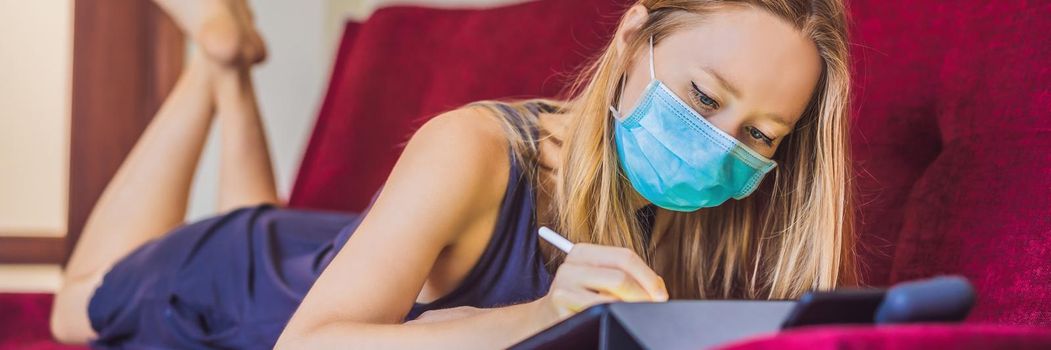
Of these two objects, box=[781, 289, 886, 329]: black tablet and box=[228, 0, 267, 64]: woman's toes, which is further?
box=[228, 0, 267, 64]: woman's toes

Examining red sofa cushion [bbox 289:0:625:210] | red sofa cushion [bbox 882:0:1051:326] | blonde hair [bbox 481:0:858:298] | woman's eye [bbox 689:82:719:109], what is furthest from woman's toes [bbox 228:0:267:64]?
red sofa cushion [bbox 882:0:1051:326]

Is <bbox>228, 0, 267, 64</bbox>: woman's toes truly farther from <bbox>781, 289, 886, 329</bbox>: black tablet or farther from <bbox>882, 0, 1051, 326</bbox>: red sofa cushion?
<bbox>781, 289, 886, 329</bbox>: black tablet

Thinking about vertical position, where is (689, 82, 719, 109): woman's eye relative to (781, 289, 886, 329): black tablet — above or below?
above

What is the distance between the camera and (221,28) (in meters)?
1.75

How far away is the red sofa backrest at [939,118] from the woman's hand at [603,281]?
47 cm

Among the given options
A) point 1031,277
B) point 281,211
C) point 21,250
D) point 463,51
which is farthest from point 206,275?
point 21,250

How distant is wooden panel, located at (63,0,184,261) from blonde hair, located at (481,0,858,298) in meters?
1.66

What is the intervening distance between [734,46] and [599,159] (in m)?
0.19

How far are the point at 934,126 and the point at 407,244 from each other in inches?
26.4

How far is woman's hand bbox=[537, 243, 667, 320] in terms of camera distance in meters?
0.77

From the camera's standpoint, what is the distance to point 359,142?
1.88 metres

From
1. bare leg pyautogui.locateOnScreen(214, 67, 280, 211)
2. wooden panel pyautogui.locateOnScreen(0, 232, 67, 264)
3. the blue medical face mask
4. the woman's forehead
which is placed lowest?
wooden panel pyautogui.locateOnScreen(0, 232, 67, 264)

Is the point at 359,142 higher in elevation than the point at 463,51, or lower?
lower

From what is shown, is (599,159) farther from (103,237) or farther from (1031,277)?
(103,237)
